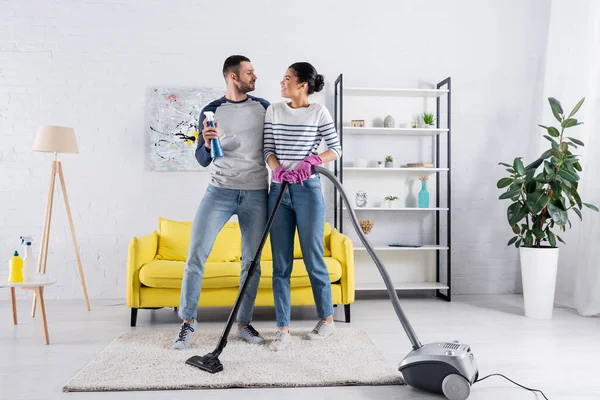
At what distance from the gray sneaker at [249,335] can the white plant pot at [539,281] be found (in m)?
2.06

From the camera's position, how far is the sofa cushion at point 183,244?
4039 millimetres

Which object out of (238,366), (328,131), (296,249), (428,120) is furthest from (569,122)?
(238,366)

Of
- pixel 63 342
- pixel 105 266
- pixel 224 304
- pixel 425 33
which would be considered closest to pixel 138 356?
pixel 63 342

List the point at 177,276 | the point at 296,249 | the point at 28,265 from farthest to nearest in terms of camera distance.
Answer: the point at 296,249 < the point at 177,276 < the point at 28,265

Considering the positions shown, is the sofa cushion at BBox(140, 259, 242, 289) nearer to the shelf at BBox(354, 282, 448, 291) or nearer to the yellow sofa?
the yellow sofa

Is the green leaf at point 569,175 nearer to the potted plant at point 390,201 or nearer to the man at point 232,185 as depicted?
the potted plant at point 390,201

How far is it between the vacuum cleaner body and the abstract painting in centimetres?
296

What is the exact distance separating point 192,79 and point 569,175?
311 cm

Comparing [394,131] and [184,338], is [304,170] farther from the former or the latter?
[394,131]

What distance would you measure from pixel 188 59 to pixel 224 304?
2.27 metres

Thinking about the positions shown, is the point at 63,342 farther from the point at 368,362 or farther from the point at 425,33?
the point at 425,33

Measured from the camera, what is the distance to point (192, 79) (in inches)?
185

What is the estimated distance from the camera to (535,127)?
492 cm

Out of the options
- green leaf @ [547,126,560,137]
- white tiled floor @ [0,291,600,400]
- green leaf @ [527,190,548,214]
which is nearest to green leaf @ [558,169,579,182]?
green leaf @ [527,190,548,214]
